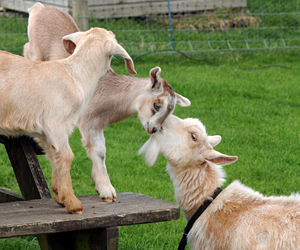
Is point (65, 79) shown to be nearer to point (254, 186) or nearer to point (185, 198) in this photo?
point (185, 198)

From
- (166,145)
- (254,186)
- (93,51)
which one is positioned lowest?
(254,186)

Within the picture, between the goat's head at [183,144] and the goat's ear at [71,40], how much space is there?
90cm

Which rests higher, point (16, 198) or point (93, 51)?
point (93, 51)

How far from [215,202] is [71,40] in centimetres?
148

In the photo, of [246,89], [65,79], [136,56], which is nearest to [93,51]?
[65,79]

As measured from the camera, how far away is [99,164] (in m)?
3.32

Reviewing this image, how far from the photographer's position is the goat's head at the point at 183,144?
3.18 m

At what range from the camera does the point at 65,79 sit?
2486mm

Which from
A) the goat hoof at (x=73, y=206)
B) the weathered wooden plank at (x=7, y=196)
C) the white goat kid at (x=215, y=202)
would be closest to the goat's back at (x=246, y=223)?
the white goat kid at (x=215, y=202)

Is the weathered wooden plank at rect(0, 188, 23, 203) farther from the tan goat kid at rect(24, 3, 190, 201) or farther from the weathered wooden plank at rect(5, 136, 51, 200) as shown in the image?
the tan goat kid at rect(24, 3, 190, 201)

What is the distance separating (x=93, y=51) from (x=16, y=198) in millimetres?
1722

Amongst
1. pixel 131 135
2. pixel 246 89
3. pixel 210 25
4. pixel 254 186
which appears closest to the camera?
pixel 254 186

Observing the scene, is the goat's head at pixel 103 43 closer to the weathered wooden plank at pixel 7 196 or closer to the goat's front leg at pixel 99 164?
the goat's front leg at pixel 99 164

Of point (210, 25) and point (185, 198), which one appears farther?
point (210, 25)
